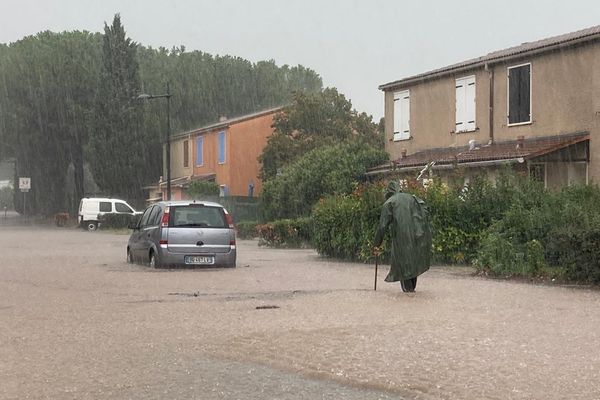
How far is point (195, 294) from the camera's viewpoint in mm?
13656

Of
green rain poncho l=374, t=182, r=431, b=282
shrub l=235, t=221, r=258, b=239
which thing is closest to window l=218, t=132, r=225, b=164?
shrub l=235, t=221, r=258, b=239

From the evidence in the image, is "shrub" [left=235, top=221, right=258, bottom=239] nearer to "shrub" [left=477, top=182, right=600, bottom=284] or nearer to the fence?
the fence

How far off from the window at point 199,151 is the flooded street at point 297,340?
39.3 meters

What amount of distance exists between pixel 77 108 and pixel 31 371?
179 feet

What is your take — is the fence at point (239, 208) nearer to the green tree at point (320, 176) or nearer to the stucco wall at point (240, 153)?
the stucco wall at point (240, 153)

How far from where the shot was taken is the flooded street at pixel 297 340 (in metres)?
6.93

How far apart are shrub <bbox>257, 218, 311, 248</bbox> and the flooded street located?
1273cm


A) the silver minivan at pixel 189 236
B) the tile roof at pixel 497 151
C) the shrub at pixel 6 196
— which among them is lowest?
the silver minivan at pixel 189 236

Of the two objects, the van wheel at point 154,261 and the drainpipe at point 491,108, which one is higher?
the drainpipe at point 491,108

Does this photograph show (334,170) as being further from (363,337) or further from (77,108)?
(77,108)

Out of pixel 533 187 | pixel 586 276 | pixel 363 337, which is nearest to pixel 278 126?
pixel 533 187

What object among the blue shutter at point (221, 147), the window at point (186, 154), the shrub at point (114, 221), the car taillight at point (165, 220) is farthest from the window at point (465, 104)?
the window at point (186, 154)

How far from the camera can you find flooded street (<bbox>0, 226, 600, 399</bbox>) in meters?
6.93

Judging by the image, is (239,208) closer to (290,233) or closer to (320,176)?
(320,176)
